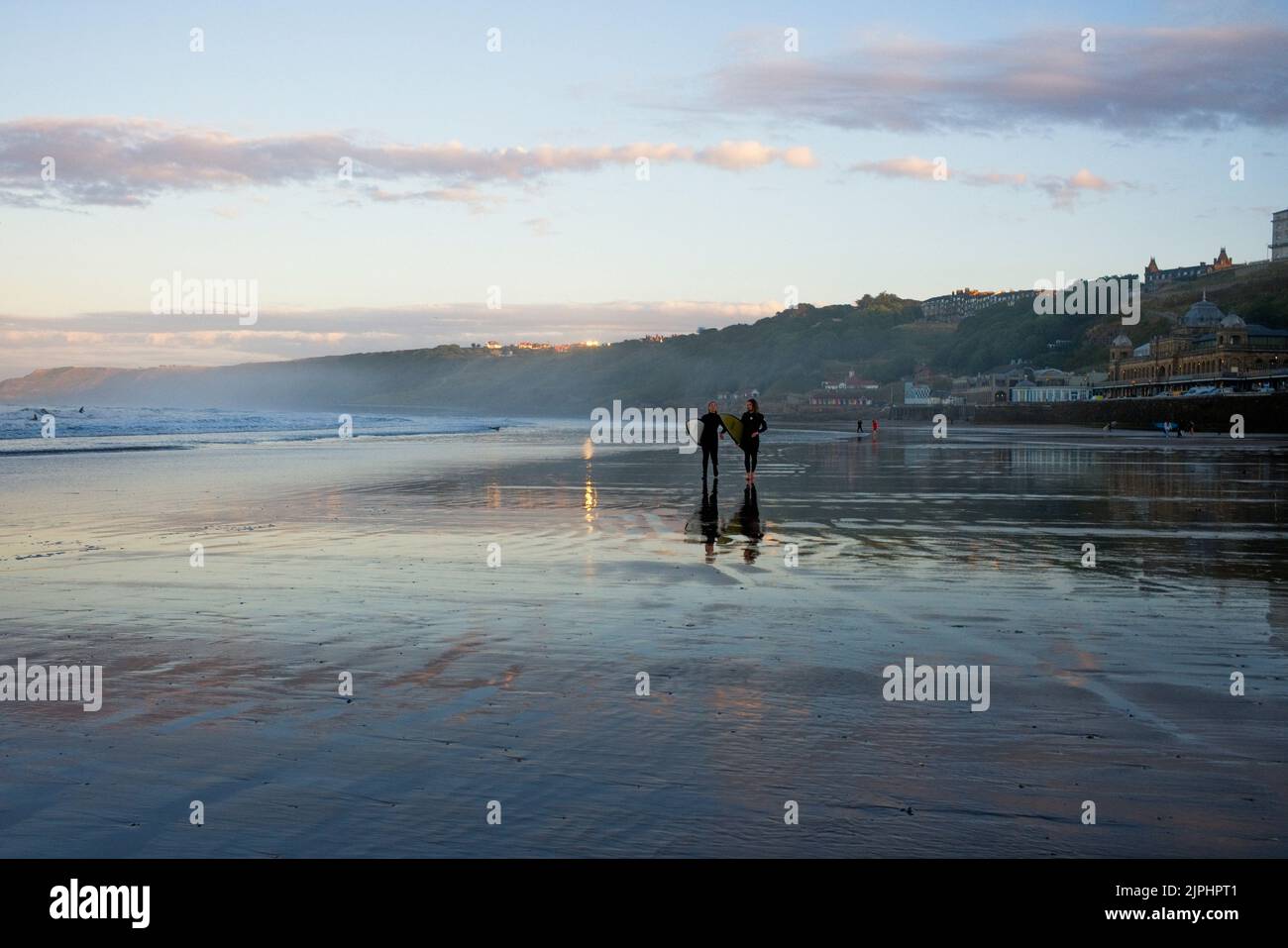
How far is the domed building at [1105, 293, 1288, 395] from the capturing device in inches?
5241

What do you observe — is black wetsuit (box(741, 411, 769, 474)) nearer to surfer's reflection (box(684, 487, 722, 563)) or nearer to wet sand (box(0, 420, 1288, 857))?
surfer's reflection (box(684, 487, 722, 563))

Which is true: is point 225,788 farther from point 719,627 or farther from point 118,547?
point 118,547

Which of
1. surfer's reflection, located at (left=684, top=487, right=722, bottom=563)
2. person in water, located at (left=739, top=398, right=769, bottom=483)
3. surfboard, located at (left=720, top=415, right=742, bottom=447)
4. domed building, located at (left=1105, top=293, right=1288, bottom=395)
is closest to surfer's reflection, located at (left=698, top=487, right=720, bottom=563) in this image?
surfer's reflection, located at (left=684, top=487, right=722, bottom=563)

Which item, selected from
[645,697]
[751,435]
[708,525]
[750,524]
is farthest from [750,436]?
[645,697]

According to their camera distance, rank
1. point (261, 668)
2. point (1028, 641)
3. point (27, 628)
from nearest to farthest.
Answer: point (261, 668) < point (1028, 641) < point (27, 628)

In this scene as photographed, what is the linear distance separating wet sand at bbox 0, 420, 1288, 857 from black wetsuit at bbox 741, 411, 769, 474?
906cm

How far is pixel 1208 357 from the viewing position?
13825cm

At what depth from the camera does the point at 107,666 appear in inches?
308

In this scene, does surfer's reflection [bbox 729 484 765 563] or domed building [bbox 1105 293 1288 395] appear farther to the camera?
domed building [bbox 1105 293 1288 395]

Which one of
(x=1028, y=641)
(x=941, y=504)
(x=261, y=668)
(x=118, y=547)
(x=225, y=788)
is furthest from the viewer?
(x=941, y=504)

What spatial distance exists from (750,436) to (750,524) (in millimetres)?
9303
